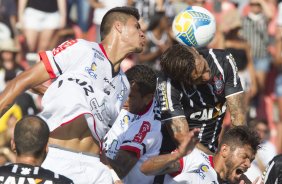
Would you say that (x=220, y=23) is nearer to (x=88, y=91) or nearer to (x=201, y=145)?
(x=201, y=145)

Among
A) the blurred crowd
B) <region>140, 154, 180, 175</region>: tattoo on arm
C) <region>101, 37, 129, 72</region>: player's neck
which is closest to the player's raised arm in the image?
<region>101, 37, 129, 72</region>: player's neck

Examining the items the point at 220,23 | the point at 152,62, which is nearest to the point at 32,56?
the point at 152,62

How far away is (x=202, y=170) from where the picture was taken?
786 centimetres

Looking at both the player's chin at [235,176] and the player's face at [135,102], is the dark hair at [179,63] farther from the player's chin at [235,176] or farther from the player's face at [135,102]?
the player's chin at [235,176]

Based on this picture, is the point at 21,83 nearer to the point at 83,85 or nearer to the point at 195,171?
the point at 83,85

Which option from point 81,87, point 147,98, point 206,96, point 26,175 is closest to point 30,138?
point 26,175

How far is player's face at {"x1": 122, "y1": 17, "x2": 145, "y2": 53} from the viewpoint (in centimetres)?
800

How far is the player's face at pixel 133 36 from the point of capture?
→ 8000mm

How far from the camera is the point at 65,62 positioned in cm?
762

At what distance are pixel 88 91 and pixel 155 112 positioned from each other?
1391 millimetres

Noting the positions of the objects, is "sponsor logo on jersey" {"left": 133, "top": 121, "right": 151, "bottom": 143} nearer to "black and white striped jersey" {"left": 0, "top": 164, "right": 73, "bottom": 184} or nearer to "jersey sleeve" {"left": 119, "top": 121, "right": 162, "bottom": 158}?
"jersey sleeve" {"left": 119, "top": 121, "right": 162, "bottom": 158}

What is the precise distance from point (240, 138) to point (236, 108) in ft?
3.14

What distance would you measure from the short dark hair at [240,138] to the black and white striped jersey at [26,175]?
6.78 feet

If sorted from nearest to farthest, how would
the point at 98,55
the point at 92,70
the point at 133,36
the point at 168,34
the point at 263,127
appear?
1. the point at 92,70
2. the point at 98,55
3. the point at 133,36
4. the point at 263,127
5. the point at 168,34
